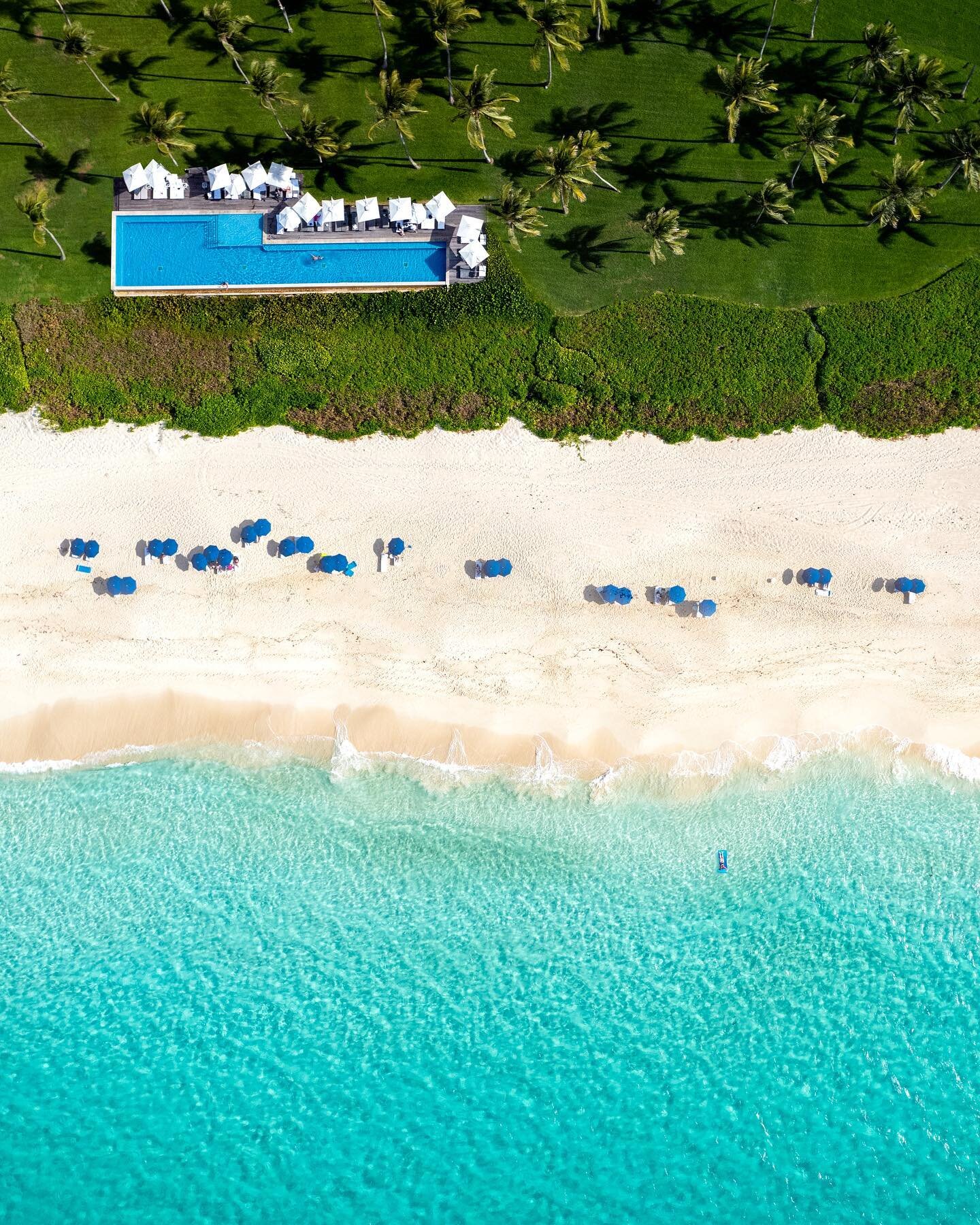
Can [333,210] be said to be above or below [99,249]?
above

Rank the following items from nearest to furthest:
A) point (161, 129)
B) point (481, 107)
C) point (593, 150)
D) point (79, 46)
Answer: point (481, 107) → point (593, 150) → point (161, 129) → point (79, 46)

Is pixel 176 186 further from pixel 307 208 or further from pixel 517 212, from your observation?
pixel 517 212

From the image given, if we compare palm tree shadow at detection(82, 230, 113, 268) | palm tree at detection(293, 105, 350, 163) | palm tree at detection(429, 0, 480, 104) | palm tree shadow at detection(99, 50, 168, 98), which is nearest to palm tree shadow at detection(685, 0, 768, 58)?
palm tree at detection(429, 0, 480, 104)

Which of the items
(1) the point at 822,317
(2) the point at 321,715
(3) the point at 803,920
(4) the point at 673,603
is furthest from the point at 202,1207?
(1) the point at 822,317

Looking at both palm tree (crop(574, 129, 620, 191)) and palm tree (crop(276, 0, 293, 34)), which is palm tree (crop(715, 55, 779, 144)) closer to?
palm tree (crop(574, 129, 620, 191))

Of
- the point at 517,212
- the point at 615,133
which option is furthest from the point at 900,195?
the point at 517,212

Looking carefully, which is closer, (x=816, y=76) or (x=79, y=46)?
(x=79, y=46)

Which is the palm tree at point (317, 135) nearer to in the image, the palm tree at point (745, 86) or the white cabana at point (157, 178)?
the white cabana at point (157, 178)

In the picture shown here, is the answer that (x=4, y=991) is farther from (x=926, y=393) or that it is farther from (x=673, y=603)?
(x=926, y=393)
